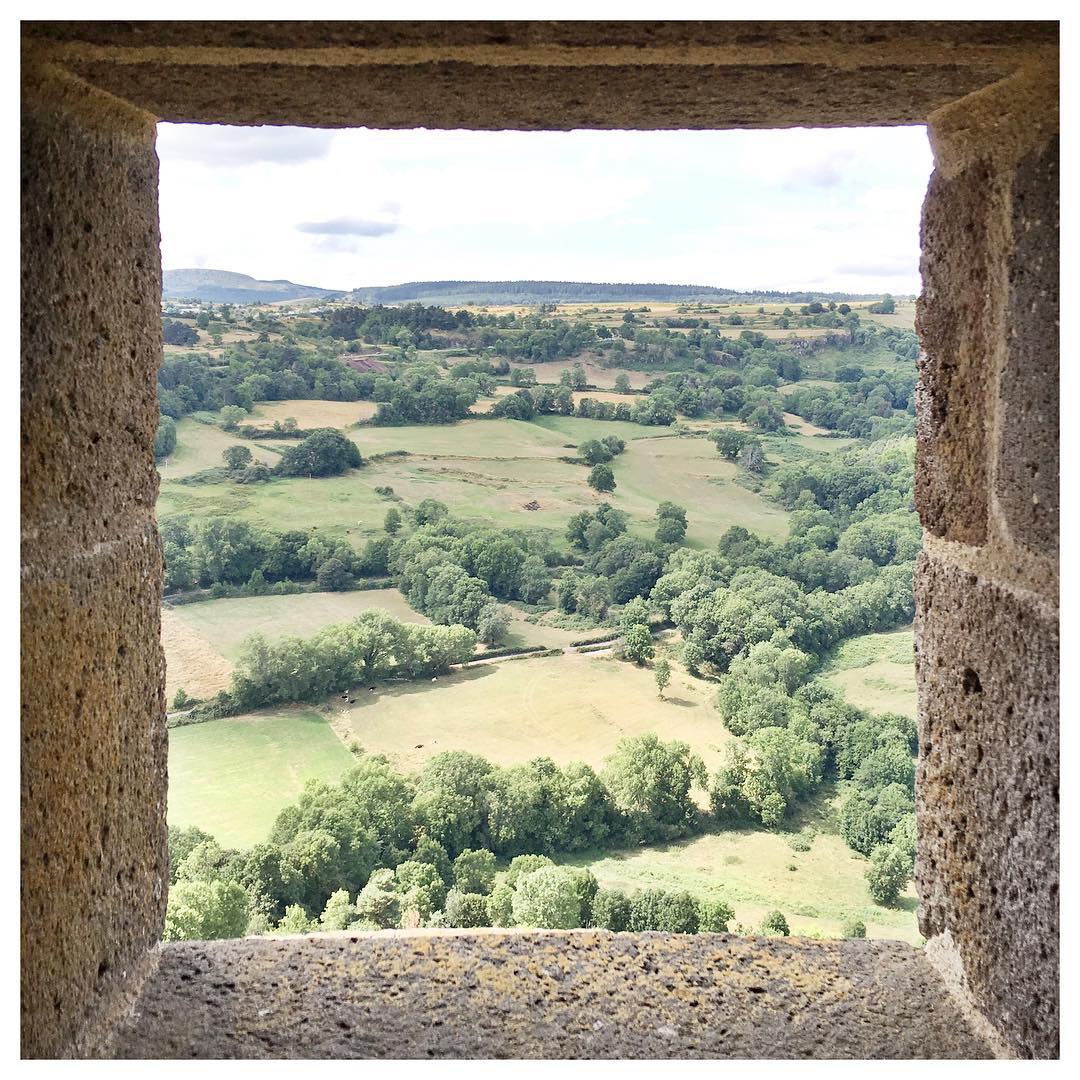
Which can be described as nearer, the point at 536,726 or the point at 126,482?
the point at 126,482

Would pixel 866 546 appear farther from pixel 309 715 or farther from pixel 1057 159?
pixel 1057 159

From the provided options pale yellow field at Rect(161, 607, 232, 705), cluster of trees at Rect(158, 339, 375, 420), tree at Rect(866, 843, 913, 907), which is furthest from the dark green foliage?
tree at Rect(866, 843, 913, 907)

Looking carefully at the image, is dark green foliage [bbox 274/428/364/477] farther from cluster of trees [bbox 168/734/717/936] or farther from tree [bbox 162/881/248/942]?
tree [bbox 162/881/248/942]

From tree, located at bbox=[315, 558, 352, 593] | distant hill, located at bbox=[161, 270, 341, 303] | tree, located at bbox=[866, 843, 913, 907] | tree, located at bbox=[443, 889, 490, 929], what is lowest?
tree, located at bbox=[443, 889, 490, 929]

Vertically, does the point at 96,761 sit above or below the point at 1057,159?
below

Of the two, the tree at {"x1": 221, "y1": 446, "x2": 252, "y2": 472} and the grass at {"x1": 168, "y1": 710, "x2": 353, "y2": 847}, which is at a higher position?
the tree at {"x1": 221, "y1": 446, "x2": 252, "y2": 472}

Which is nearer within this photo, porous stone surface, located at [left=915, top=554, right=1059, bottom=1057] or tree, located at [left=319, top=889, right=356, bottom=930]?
porous stone surface, located at [left=915, top=554, right=1059, bottom=1057]

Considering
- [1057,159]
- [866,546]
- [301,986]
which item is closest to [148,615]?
[301,986]
